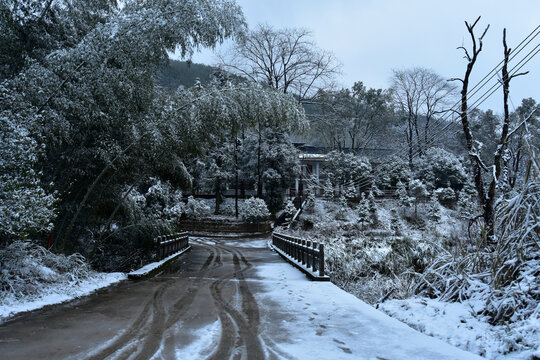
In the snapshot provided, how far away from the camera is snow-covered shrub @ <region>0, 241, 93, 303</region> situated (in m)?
5.57

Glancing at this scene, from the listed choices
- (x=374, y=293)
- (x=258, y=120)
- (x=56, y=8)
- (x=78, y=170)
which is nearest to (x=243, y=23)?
(x=258, y=120)

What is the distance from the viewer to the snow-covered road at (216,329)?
3576mm

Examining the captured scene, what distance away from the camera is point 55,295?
19.5ft

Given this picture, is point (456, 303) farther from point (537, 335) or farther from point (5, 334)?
point (5, 334)

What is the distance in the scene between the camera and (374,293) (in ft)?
29.7

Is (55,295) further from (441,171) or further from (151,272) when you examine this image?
(441,171)

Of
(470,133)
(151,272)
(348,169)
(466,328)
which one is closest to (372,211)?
(348,169)

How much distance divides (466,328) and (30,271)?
20.4ft

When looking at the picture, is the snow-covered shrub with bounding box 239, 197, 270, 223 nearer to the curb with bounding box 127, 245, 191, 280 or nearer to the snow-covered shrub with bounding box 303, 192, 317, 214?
the snow-covered shrub with bounding box 303, 192, 317, 214

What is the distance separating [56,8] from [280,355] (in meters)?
7.76

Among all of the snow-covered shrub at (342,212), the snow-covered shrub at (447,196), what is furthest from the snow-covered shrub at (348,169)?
the snow-covered shrub at (447,196)

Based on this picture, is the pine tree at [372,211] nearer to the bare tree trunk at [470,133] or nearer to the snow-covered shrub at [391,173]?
the snow-covered shrub at [391,173]

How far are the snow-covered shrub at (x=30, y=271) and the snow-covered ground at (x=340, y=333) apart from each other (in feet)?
11.2

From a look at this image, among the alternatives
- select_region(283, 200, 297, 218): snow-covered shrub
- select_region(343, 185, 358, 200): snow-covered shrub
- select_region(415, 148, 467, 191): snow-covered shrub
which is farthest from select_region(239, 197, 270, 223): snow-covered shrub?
select_region(415, 148, 467, 191): snow-covered shrub
